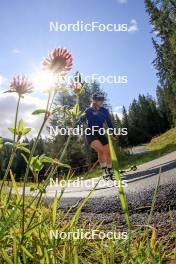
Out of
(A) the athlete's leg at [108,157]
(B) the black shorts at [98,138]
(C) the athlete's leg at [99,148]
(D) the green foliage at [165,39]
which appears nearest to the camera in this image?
(C) the athlete's leg at [99,148]

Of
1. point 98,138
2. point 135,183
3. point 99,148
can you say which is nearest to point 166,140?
point 98,138

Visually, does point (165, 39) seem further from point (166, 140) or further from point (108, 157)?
point (108, 157)

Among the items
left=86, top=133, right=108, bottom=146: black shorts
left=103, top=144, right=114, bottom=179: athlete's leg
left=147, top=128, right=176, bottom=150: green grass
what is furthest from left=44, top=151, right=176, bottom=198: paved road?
left=147, top=128, right=176, bottom=150: green grass

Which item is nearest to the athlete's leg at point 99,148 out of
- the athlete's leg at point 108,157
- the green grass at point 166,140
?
the athlete's leg at point 108,157

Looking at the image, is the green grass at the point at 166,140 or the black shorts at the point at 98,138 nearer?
the black shorts at the point at 98,138

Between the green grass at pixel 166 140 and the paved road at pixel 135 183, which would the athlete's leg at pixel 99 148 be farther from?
the green grass at pixel 166 140

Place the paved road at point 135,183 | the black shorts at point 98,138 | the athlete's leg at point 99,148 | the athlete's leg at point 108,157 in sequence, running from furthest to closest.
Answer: the black shorts at point 98,138 → the athlete's leg at point 108,157 → the athlete's leg at point 99,148 → the paved road at point 135,183

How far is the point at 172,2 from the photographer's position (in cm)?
3950

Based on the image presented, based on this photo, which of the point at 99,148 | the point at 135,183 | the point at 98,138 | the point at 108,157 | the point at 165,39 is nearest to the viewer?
the point at 99,148

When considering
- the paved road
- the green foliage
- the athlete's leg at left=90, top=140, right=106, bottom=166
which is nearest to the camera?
the paved road

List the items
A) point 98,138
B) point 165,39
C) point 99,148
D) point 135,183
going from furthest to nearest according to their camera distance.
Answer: point 165,39, point 98,138, point 135,183, point 99,148

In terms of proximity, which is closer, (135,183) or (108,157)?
(135,183)

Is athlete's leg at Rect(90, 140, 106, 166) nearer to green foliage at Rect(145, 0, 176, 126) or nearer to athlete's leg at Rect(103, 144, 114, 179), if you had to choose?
athlete's leg at Rect(103, 144, 114, 179)

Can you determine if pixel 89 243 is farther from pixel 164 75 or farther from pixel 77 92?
pixel 164 75
